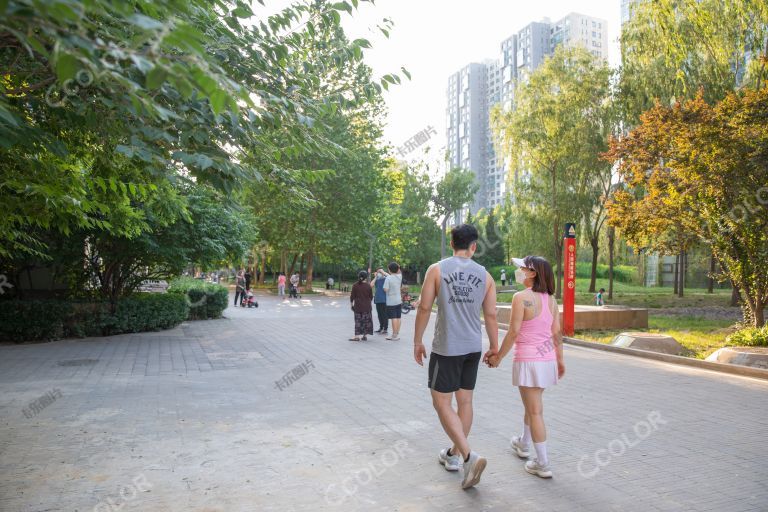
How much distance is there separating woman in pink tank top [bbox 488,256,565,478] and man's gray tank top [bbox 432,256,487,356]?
1.16ft

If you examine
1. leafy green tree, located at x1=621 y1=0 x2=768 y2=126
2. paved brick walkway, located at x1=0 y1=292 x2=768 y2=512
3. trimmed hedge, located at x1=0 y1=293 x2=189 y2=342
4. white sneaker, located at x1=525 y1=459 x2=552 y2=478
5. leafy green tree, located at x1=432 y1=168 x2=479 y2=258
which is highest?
leafy green tree, located at x1=432 y1=168 x2=479 y2=258

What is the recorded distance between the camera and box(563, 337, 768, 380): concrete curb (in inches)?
352

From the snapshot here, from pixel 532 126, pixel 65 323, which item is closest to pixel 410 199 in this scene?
pixel 532 126

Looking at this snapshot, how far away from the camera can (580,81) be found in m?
28.0

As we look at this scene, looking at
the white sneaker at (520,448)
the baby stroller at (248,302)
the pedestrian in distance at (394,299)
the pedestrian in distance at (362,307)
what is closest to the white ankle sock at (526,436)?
the white sneaker at (520,448)

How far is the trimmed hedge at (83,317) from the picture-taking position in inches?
488

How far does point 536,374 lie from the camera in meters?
4.50

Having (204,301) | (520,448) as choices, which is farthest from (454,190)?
(520,448)

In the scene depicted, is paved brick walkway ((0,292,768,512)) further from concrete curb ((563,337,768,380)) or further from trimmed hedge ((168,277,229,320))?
trimmed hedge ((168,277,229,320))

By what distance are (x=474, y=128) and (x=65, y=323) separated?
10819 cm

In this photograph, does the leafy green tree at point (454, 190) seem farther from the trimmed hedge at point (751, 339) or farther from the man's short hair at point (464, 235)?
the man's short hair at point (464, 235)

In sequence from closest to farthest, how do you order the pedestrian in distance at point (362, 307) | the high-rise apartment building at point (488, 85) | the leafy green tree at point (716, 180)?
the leafy green tree at point (716, 180) → the pedestrian in distance at point (362, 307) → the high-rise apartment building at point (488, 85)

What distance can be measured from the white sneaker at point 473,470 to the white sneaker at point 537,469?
0.58m

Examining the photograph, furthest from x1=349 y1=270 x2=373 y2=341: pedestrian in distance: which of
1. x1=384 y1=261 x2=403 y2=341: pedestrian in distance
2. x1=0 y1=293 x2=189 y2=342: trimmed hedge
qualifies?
x1=0 y1=293 x2=189 y2=342: trimmed hedge
